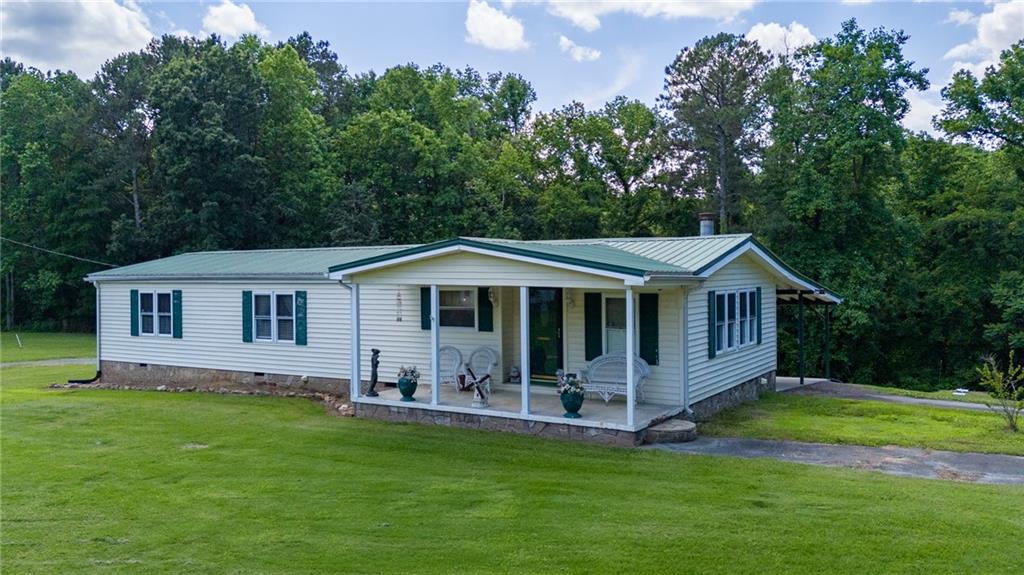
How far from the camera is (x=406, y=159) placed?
32.3m

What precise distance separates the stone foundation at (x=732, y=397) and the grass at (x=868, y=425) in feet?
0.62

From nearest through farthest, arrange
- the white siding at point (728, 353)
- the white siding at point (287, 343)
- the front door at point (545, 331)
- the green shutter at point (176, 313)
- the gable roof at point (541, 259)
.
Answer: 1. the gable roof at point (541, 259)
2. the white siding at point (728, 353)
3. the front door at point (545, 331)
4. the white siding at point (287, 343)
5. the green shutter at point (176, 313)

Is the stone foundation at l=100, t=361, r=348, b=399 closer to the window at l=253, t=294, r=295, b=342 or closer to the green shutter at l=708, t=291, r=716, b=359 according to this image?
the window at l=253, t=294, r=295, b=342

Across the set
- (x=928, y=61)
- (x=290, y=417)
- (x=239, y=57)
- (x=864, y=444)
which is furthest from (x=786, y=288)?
(x=239, y=57)

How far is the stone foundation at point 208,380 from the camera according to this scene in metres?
14.4

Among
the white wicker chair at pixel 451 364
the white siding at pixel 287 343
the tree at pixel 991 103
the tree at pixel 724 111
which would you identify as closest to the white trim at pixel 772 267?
the white siding at pixel 287 343

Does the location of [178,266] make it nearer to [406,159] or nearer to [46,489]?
[46,489]

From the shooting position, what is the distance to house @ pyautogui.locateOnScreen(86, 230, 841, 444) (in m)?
10.3

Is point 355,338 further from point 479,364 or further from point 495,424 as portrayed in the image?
point 495,424

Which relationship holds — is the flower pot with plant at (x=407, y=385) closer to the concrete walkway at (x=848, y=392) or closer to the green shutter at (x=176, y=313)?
the green shutter at (x=176, y=313)

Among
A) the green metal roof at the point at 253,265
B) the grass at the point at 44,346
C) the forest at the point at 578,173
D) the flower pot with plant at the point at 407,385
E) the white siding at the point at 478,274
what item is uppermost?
the forest at the point at 578,173

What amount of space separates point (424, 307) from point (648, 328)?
14.0 feet

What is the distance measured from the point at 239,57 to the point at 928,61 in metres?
27.5

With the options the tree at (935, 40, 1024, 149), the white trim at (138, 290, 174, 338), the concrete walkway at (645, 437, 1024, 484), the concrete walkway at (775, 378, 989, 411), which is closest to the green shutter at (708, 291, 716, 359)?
the concrete walkway at (645, 437, 1024, 484)
